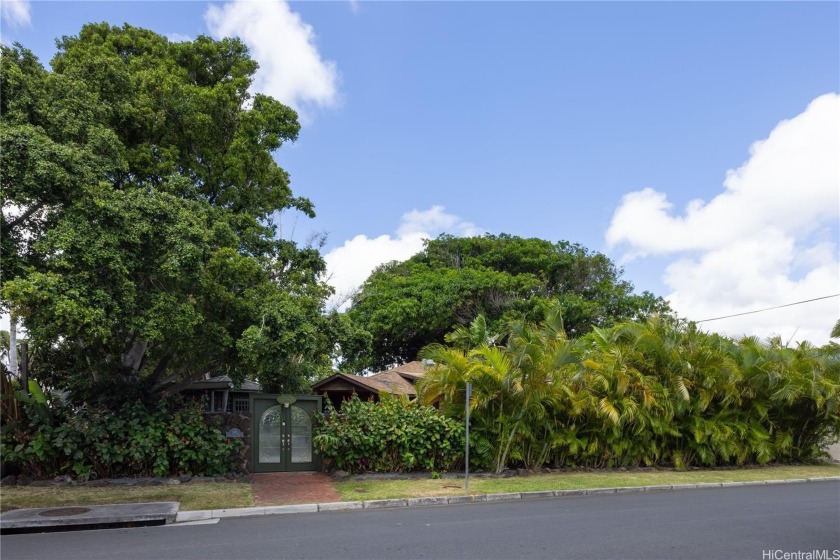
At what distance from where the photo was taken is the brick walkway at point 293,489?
1170 centimetres

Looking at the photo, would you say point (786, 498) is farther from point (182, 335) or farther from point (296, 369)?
point (182, 335)

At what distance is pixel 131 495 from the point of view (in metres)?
11.7

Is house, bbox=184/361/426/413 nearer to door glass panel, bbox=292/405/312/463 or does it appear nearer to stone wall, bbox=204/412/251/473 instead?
door glass panel, bbox=292/405/312/463

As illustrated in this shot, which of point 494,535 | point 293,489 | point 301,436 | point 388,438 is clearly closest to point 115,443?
point 293,489

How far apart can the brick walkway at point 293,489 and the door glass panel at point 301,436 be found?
1.47 ft

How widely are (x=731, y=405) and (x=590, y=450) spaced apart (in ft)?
17.6

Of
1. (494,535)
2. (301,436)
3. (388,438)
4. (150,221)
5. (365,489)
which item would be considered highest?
(150,221)

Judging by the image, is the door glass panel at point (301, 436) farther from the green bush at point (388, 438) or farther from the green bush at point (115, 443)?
the green bush at point (115, 443)

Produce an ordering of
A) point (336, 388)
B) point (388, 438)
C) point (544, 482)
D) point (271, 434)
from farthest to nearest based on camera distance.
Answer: point (336, 388) → point (271, 434) → point (388, 438) → point (544, 482)

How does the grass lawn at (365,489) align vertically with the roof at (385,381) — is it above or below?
below

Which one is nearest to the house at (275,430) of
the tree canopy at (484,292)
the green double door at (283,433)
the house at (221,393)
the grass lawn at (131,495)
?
the green double door at (283,433)

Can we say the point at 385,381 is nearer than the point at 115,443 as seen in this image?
No

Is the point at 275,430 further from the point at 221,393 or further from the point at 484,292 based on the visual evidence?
the point at 484,292

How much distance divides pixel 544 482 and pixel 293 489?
19.5 ft
